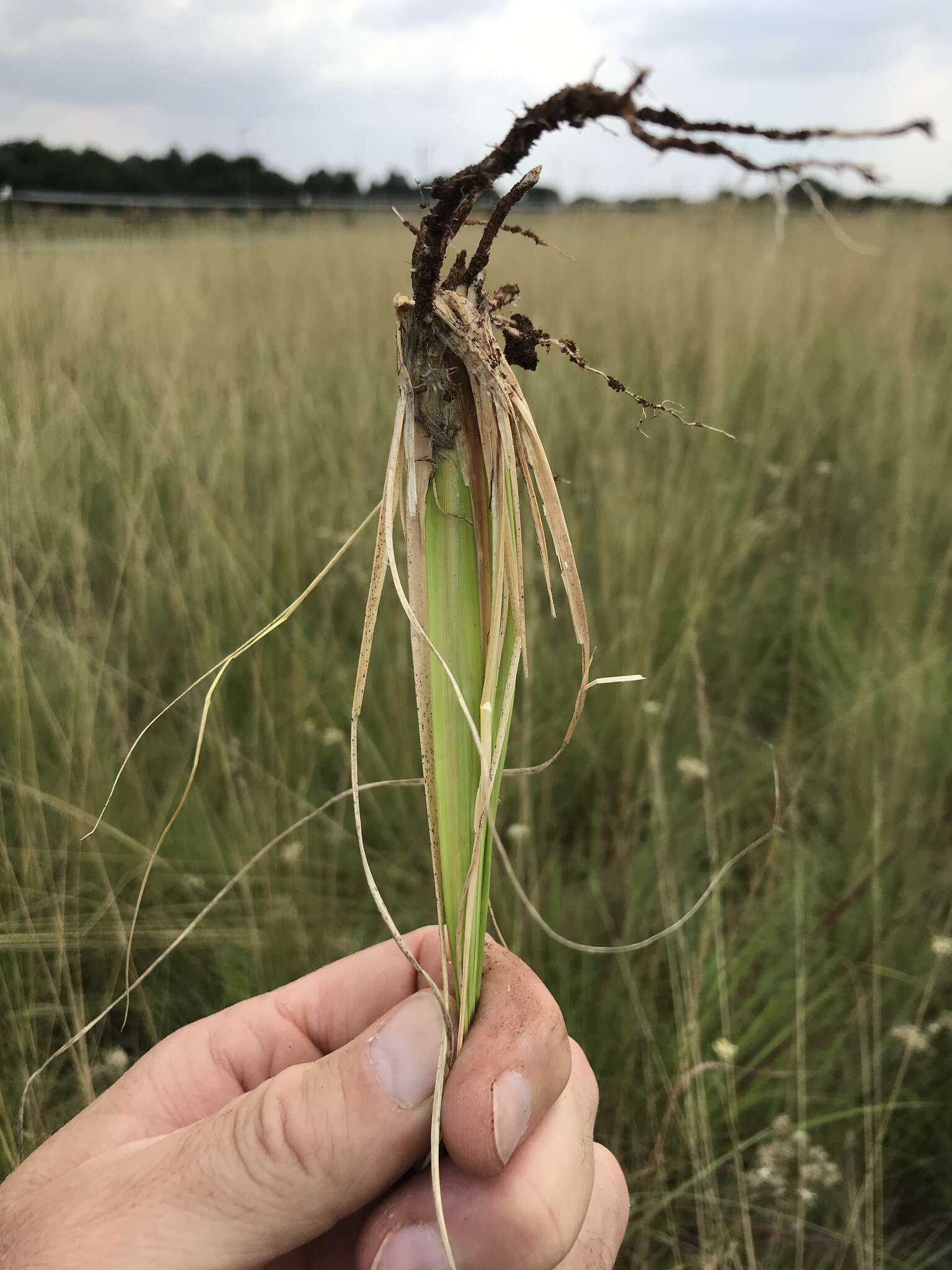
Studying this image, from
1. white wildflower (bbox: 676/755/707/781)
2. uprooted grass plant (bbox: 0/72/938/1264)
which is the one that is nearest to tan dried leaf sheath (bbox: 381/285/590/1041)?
uprooted grass plant (bbox: 0/72/938/1264)

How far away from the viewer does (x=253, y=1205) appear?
0.50 m

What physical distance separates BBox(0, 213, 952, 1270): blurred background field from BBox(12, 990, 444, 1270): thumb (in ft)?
1.14

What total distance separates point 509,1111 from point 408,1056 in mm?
80

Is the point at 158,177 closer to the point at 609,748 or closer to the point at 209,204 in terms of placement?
Result: the point at 209,204

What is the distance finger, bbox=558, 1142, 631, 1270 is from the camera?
64cm

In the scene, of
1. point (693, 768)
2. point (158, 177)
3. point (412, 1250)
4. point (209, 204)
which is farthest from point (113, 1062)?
point (158, 177)

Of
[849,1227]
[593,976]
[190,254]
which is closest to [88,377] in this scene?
[593,976]

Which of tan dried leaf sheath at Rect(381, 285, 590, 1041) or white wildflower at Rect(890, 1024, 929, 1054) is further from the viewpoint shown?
white wildflower at Rect(890, 1024, 929, 1054)

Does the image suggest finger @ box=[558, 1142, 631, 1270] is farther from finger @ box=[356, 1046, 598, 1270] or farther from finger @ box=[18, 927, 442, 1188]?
finger @ box=[18, 927, 442, 1188]

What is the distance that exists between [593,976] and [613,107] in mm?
962

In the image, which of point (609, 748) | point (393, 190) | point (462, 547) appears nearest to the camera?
point (462, 547)

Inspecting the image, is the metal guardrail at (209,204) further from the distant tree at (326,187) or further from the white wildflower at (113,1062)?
the white wildflower at (113,1062)

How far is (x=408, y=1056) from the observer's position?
532 mm

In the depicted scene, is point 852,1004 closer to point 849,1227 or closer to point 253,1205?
point 849,1227
